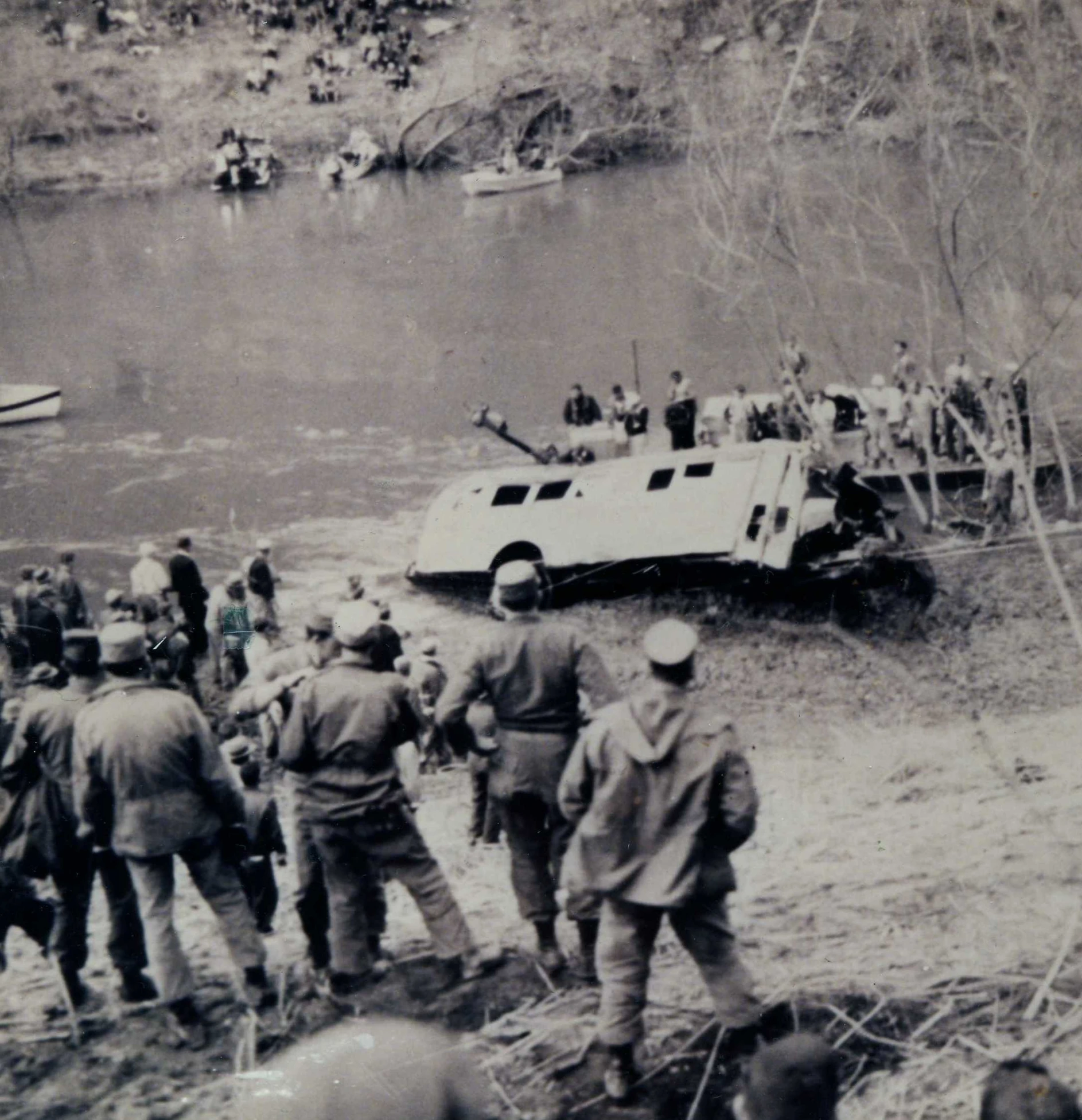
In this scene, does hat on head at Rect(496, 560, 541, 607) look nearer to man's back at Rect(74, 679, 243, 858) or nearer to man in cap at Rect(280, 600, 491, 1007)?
man in cap at Rect(280, 600, 491, 1007)

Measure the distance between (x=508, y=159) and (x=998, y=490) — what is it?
2272 mm

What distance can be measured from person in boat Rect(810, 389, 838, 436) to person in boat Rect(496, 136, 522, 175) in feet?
4.87

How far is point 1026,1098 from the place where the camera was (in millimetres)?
2373

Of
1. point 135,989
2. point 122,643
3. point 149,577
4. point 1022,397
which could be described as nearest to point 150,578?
point 149,577

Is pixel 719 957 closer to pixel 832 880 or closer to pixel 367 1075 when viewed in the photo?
pixel 832 880

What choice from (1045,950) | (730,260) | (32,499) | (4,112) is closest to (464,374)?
(730,260)

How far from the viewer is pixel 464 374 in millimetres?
4242

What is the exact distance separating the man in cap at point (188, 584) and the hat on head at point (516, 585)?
1.27 meters

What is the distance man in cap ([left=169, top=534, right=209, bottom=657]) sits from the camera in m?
4.01

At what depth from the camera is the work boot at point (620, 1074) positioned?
3031 mm

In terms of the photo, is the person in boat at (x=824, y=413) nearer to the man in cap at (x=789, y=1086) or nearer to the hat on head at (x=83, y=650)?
the man in cap at (x=789, y=1086)

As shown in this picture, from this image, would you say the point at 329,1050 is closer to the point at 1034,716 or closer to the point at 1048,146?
the point at 1034,716

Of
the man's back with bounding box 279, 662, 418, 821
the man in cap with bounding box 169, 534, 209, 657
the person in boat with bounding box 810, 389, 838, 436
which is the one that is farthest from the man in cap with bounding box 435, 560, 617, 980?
the person in boat with bounding box 810, 389, 838, 436

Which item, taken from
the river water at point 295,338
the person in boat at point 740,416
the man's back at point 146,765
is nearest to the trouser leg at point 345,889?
the man's back at point 146,765
